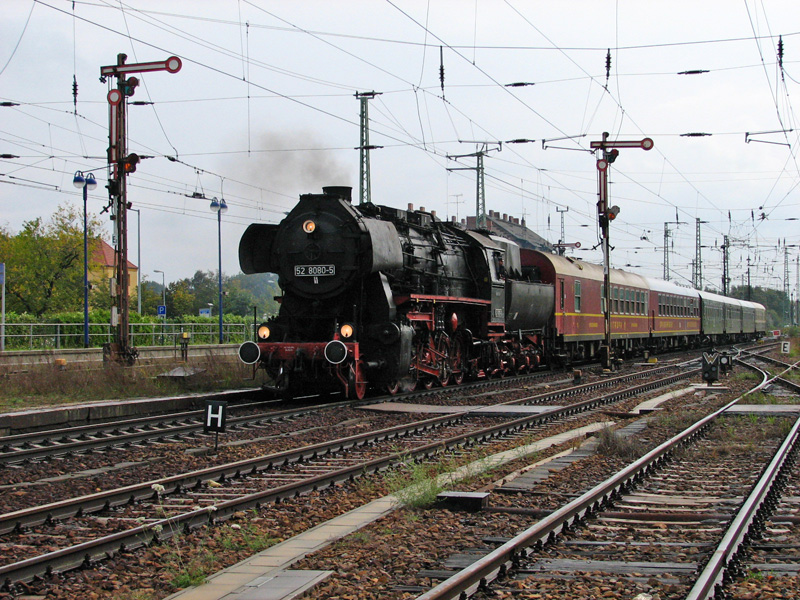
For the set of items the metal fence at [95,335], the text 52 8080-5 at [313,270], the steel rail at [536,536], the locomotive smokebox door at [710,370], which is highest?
the text 52 8080-5 at [313,270]

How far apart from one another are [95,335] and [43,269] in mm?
19815

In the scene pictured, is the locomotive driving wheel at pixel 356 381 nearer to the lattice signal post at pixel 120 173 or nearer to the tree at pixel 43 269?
the lattice signal post at pixel 120 173

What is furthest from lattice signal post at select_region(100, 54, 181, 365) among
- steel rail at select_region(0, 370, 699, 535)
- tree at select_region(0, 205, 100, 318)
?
tree at select_region(0, 205, 100, 318)

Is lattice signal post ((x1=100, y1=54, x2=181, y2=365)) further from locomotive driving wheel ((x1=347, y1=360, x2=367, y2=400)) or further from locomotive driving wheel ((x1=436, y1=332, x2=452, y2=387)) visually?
Answer: locomotive driving wheel ((x1=436, y1=332, x2=452, y2=387))

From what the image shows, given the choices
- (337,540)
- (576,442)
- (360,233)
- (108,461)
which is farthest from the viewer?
(360,233)

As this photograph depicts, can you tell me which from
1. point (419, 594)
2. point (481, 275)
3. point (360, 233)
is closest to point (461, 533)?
point (419, 594)

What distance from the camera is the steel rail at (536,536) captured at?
4.88m

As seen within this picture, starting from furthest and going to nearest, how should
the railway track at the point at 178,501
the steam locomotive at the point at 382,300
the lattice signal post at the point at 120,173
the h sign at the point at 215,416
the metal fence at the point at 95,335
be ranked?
the metal fence at the point at 95,335 → the lattice signal post at the point at 120,173 → the steam locomotive at the point at 382,300 → the h sign at the point at 215,416 → the railway track at the point at 178,501

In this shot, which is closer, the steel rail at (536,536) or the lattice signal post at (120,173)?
the steel rail at (536,536)

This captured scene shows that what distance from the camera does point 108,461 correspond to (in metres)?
9.67

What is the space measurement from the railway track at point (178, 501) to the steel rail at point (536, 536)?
2582mm

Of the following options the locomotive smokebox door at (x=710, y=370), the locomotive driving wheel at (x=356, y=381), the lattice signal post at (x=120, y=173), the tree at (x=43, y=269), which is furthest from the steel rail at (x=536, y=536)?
the tree at (x=43, y=269)

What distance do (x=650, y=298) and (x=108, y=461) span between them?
3167 cm

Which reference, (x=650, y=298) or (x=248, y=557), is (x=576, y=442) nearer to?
(x=248, y=557)
